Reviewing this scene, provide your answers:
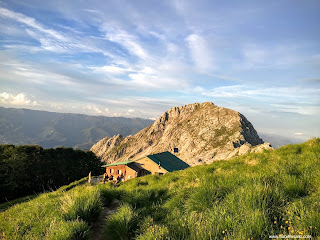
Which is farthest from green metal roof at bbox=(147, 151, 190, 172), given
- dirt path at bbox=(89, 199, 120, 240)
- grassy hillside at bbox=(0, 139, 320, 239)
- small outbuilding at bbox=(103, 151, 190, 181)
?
grassy hillside at bbox=(0, 139, 320, 239)

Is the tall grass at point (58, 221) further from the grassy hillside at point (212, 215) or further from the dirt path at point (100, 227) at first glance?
the dirt path at point (100, 227)

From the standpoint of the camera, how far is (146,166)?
49094 mm

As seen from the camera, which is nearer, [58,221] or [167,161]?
[58,221]

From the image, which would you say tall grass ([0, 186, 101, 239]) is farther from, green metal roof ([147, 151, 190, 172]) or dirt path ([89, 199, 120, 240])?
green metal roof ([147, 151, 190, 172])

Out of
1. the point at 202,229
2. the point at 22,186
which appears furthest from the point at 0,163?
the point at 202,229

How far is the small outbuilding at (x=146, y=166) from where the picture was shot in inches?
→ 1843

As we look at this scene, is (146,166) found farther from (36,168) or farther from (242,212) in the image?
(242,212)

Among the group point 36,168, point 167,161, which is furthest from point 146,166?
point 36,168

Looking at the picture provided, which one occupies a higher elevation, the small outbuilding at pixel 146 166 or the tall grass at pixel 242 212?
the tall grass at pixel 242 212

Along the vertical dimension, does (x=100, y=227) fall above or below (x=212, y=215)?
below

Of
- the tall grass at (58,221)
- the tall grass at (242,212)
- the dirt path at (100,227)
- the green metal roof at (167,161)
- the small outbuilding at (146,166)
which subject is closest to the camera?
the tall grass at (242,212)

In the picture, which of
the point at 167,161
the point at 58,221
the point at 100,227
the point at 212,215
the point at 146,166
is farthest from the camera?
the point at 167,161

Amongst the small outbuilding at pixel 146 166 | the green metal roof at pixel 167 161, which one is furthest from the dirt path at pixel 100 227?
the green metal roof at pixel 167 161

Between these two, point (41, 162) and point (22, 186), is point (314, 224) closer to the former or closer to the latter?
point (22, 186)
